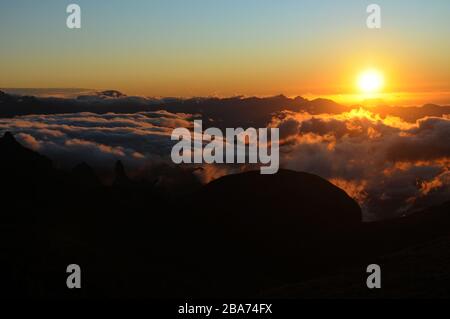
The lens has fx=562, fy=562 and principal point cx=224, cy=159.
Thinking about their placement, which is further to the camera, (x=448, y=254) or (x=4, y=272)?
(x=4, y=272)

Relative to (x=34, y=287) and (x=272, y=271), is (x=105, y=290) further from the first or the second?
(x=272, y=271)

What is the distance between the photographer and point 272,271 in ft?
559

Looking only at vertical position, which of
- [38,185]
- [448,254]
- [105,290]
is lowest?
[105,290]

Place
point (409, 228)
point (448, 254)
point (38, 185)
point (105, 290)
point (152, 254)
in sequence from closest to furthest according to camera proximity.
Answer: point (448, 254) → point (105, 290) → point (152, 254) → point (409, 228) → point (38, 185)

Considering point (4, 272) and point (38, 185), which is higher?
point (38, 185)

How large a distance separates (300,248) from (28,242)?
105m

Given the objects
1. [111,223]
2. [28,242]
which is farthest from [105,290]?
[111,223]
